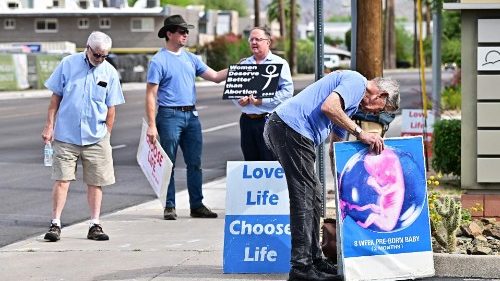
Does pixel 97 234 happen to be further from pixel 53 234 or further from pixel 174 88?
pixel 174 88

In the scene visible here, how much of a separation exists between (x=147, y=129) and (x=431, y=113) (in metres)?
11.0

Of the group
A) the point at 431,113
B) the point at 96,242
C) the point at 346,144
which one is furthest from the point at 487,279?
the point at 431,113

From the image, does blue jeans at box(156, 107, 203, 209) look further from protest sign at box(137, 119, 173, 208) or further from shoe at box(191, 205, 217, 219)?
protest sign at box(137, 119, 173, 208)

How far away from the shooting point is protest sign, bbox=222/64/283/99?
11.9 m

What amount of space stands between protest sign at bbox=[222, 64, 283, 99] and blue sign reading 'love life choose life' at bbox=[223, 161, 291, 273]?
92.6 inches

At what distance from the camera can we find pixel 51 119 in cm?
1145

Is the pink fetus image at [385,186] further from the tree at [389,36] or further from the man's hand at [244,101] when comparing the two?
the tree at [389,36]

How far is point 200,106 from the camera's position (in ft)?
132

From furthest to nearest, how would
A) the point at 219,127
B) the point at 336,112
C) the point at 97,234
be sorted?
the point at 219,127 < the point at 97,234 < the point at 336,112

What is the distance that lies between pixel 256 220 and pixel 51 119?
8.73 ft

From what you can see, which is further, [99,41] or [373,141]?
[99,41]

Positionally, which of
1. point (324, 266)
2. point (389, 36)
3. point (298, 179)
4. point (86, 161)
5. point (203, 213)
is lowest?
point (389, 36)

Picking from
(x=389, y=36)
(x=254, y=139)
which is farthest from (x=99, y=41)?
(x=389, y=36)

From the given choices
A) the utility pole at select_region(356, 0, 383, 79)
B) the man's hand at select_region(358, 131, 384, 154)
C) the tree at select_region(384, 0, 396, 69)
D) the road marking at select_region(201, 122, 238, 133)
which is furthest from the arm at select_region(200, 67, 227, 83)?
the tree at select_region(384, 0, 396, 69)
